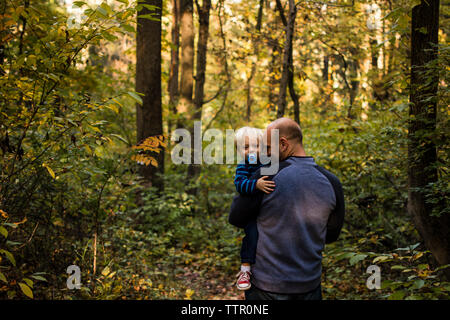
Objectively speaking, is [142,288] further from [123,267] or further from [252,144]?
[252,144]

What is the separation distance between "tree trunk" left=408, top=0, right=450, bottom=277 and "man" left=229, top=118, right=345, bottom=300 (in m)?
2.76

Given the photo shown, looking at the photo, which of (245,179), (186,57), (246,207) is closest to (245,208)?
(246,207)

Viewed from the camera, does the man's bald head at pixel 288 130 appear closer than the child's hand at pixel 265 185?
No

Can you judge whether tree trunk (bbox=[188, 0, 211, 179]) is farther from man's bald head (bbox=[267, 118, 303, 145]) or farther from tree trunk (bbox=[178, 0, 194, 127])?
man's bald head (bbox=[267, 118, 303, 145])

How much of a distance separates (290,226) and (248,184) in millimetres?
386

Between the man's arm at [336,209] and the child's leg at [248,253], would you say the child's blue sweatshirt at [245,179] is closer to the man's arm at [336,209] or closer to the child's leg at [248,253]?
the child's leg at [248,253]

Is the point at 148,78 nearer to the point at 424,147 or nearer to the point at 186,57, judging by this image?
the point at 186,57

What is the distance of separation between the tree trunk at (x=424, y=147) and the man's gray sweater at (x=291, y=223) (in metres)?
2.76

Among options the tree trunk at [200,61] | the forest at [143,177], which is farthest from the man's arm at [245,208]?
the tree trunk at [200,61]

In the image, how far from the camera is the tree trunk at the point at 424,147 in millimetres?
4625

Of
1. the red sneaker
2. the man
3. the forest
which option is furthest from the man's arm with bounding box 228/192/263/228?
the forest

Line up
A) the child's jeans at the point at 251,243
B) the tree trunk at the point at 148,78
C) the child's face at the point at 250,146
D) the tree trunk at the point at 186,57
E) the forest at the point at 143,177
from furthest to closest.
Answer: the tree trunk at the point at 186,57, the tree trunk at the point at 148,78, the forest at the point at 143,177, the child's face at the point at 250,146, the child's jeans at the point at 251,243
